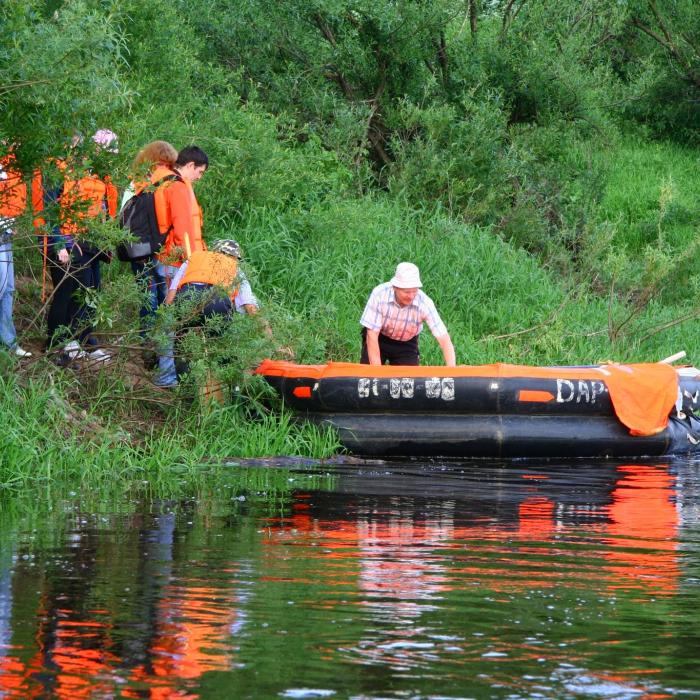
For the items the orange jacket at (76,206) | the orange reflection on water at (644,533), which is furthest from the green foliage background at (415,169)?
the orange reflection on water at (644,533)

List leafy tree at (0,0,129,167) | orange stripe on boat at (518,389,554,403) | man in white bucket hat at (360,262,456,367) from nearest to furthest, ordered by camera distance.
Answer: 1. leafy tree at (0,0,129,167)
2. orange stripe on boat at (518,389,554,403)
3. man in white bucket hat at (360,262,456,367)

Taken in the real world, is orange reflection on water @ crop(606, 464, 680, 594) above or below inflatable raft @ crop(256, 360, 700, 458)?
below

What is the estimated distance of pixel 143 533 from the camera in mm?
7039

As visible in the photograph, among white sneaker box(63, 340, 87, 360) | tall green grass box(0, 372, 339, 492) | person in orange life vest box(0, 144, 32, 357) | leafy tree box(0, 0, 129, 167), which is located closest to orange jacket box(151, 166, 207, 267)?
white sneaker box(63, 340, 87, 360)

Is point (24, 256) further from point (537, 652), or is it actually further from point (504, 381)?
point (537, 652)

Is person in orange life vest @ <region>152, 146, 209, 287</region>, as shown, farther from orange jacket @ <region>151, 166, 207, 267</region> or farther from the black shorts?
the black shorts

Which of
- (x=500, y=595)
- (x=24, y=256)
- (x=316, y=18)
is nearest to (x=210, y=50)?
(x=316, y=18)

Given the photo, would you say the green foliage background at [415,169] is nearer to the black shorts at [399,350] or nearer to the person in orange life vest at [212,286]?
the person in orange life vest at [212,286]

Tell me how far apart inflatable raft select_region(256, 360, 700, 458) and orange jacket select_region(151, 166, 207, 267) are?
3.62 ft

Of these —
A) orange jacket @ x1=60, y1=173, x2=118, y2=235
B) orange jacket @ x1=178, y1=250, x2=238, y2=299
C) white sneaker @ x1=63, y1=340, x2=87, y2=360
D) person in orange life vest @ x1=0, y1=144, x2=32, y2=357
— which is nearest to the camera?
person in orange life vest @ x1=0, y1=144, x2=32, y2=357

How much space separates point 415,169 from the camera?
17391 millimetres

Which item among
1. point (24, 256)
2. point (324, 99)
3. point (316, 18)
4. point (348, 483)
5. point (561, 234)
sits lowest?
point (348, 483)

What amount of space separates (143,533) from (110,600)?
1656mm

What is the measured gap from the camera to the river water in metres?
4.35
